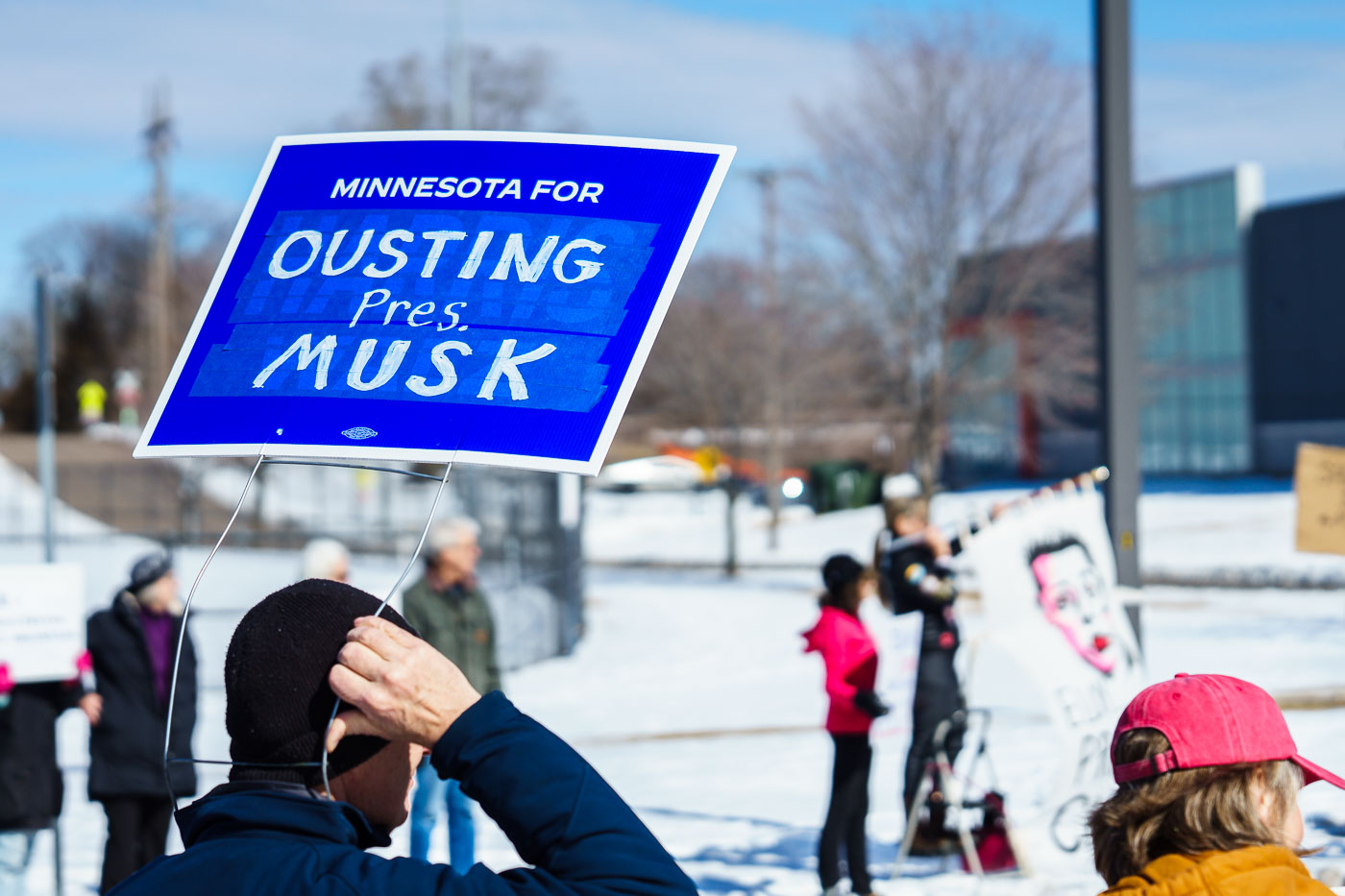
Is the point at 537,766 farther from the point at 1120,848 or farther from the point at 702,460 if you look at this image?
the point at 702,460

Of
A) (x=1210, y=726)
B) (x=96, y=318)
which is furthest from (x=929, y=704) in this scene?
(x=96, y=318)

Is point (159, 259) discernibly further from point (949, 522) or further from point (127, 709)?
point (127, 709)

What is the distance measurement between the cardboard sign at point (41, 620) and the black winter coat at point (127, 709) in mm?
257

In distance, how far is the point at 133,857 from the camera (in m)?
5.82

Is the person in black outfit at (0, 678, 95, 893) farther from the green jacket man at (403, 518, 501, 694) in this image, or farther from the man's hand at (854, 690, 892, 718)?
the man's hand at (854, 690, 892, 718)

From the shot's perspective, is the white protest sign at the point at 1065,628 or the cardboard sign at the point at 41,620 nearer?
the white protest sign at the point at 1065,628

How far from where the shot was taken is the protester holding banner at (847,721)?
585cm

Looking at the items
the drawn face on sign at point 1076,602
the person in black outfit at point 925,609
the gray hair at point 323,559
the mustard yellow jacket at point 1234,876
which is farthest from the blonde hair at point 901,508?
the mustard yellow jacket at point 1234,876

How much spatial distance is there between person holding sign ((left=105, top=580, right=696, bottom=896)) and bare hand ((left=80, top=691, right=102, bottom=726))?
4.50 m

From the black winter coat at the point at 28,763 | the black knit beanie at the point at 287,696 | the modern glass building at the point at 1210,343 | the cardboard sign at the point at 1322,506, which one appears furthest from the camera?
the modern glass building at the point at 1210,343

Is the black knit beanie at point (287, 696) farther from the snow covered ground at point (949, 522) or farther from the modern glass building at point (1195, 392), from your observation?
the modern glass building at point (1195, 392)

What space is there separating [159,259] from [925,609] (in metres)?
41.2

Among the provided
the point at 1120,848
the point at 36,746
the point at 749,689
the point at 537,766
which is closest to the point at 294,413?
the point at 537,766

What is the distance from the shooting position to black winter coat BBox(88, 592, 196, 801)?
571 cm
